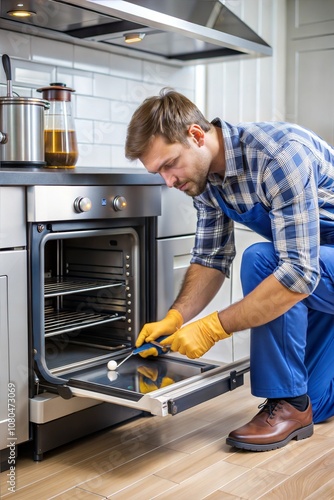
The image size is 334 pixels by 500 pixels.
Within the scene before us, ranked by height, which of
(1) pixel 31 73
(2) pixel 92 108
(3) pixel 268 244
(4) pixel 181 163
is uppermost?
(1) pixel 31 73

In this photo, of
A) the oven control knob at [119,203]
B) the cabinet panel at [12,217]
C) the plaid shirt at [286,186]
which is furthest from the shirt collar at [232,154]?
the cabinet panel at [12,217]

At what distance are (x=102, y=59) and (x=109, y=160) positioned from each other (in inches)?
17.7

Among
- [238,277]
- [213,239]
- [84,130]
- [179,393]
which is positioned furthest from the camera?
[238,277]

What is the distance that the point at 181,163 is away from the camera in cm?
209

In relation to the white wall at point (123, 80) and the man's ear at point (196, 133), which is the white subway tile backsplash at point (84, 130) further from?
the man's ear at point (196, 133)

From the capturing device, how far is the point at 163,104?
2096mm

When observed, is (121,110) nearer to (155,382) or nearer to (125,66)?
(125,66)

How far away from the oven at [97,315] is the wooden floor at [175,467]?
0.09 meters

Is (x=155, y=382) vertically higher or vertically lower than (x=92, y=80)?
lower

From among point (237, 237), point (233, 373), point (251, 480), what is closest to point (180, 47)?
point (237, 237)

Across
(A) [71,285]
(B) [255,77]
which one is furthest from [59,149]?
(B) [255,77]

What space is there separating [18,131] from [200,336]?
34.5 inches

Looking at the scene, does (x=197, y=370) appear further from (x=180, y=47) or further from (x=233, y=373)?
(x=180, y=47)

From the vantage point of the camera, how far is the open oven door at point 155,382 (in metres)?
1.87
